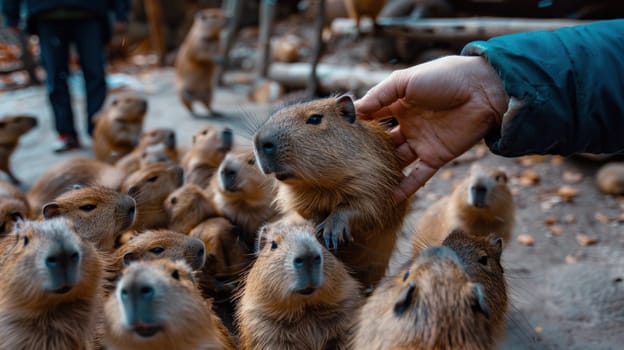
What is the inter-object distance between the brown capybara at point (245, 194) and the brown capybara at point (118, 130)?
2879mm

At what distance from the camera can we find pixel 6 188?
164 inches

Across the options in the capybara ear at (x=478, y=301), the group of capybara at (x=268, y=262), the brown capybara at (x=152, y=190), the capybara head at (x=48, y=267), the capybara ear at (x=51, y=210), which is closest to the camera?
the capybara ear at (x=478, y=301)

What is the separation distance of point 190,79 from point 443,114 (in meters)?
6.53

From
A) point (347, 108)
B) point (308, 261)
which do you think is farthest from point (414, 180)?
point (308, 261)

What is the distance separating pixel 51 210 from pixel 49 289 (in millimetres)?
866

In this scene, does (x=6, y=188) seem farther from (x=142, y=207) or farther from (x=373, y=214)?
(x=373, y=214)

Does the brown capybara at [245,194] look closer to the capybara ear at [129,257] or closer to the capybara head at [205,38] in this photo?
the capybara ear at [129,257]

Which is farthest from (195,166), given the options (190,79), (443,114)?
(190,79)

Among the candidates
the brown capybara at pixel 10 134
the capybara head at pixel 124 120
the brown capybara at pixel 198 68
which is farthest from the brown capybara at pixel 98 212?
the brown capybara at pixel 198 68

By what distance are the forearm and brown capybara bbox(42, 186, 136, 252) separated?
4683 millimetres

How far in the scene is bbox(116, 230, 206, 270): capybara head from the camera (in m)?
2.71

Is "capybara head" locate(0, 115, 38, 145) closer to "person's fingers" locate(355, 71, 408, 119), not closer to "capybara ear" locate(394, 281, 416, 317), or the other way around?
"person's fingers" locate(355, 71, 408, 119)

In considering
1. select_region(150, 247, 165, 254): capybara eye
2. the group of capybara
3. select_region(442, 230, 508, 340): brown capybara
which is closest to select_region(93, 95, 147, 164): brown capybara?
the group of capybara

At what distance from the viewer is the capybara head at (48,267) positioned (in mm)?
2088
